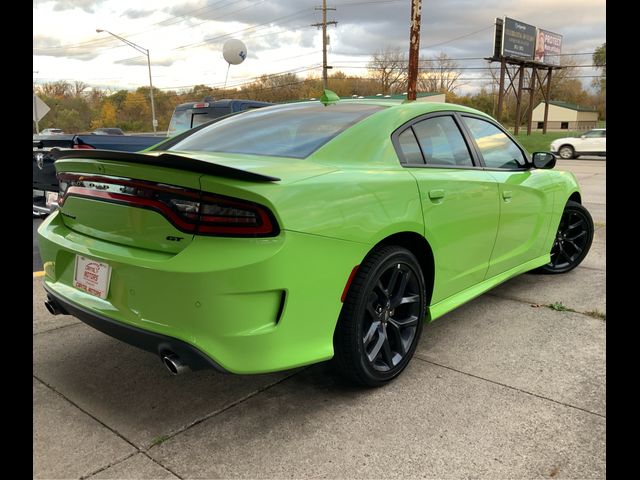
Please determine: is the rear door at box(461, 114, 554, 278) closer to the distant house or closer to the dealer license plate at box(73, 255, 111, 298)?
the dealer license plate at box(73, 255, 111, 298)

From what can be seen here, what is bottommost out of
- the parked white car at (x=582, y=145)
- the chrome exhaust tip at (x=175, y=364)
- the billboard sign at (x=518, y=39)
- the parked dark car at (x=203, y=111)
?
the chrome exhaust tip at (x=175, y=364)

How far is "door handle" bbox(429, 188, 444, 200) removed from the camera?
290 cm

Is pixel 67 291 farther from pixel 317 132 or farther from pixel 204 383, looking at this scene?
pixel 317 132

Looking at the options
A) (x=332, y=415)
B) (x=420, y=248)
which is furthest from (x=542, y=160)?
(x=332, y=415)

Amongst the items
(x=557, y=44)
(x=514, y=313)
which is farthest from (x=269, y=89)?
(x=514, y=313)

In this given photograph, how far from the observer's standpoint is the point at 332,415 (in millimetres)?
2547

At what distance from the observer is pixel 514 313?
13.1 feet

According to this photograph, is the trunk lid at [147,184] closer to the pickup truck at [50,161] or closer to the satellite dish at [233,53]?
the pickup truck at [50,161]

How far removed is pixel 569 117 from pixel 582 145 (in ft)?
203

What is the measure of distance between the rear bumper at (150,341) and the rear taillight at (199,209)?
18.6 inches

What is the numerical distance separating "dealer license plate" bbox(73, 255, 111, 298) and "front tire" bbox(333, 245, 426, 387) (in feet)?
3.62

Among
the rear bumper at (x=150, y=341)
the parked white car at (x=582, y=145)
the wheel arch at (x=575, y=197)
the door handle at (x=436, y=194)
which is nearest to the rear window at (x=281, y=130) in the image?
the door handle at (x=436, y=194)

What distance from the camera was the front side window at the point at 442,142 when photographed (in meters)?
3.14
